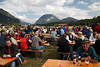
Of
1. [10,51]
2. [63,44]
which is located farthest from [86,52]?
[10,51]

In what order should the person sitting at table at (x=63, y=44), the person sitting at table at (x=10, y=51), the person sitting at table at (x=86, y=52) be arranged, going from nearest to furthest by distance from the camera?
the person sitting at table at (x=86, y=52) → the person sitting at table at (x=10, y=51) → the person sitting at table at (x=63, y=44)

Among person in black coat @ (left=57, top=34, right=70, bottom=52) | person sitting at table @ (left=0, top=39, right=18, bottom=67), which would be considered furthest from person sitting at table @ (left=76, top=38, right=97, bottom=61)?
person sitting at table @ (left=0, top=39, right=18, bottom=67)

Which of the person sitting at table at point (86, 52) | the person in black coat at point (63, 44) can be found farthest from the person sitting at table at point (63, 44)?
the person sitting at table at point (86, 52)

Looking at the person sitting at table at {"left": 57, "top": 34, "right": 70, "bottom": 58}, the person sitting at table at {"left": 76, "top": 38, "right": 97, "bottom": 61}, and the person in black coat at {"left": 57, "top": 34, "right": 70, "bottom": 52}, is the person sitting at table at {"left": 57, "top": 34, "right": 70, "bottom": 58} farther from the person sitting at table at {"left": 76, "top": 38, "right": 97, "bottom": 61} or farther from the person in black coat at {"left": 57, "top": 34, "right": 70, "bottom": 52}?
the person sitting at table at {"left": 76, "top": 38, "right": 97, "bottom": 61}

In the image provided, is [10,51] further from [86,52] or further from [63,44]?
[86,52]

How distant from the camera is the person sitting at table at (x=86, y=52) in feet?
10.1

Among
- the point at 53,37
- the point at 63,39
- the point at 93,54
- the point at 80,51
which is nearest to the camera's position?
the point at 93,54

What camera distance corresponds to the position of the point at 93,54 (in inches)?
120

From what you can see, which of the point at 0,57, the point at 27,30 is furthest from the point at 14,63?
the point at 27,30

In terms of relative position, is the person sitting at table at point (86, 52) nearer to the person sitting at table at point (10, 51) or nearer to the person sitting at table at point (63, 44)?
the person sitting at table at point (63, 44)

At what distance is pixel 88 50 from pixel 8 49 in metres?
2.70

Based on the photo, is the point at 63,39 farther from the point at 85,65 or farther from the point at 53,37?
the point at 53,37

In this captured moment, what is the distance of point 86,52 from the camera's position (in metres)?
3.21

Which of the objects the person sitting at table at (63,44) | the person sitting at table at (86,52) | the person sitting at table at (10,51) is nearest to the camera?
the person sitting at table at (86,52)
